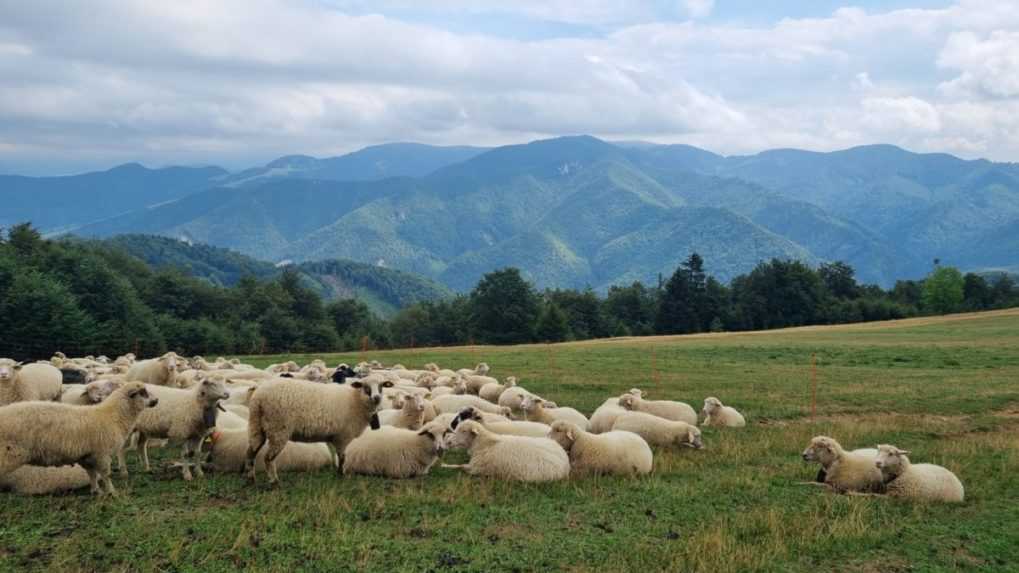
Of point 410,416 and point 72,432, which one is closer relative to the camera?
point 72,432

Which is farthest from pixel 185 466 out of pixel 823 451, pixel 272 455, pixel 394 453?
pixel 823 451

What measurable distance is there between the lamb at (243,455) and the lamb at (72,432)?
172 cm

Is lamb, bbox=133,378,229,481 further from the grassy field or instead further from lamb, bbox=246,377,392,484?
lamb, bbox=246,377,392,484

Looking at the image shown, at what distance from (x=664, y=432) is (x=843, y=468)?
3.81 meters

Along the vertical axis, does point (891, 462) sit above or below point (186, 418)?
below

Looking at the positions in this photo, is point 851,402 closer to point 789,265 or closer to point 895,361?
point 895,361

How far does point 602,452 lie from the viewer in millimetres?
12578

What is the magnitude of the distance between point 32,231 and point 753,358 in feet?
256

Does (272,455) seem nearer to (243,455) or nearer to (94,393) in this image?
(243,455)

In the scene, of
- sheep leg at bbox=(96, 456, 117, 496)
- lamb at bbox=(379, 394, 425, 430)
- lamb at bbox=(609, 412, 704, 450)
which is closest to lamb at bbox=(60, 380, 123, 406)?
sheep leg at bbox=(96, 456, 117, 496)

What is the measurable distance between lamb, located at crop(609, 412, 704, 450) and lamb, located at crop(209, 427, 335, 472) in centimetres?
641

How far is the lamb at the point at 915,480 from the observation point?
435 inches

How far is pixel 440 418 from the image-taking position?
1453 cm

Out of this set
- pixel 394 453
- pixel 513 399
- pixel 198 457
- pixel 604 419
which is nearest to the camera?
pixel 198 457
